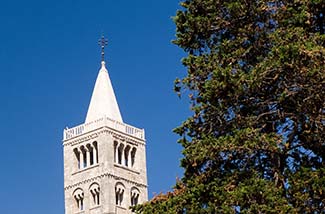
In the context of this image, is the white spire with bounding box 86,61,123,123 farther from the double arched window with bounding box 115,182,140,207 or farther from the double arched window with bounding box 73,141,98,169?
the double arched window with bounding box 115,182,140,207

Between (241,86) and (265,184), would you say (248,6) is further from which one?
(265,184)

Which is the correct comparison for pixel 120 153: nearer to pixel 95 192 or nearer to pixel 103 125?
pixel 103 125

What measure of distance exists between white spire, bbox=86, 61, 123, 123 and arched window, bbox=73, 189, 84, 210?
4.71m

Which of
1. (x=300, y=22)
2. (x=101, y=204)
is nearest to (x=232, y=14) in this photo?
(x=300, y=22)

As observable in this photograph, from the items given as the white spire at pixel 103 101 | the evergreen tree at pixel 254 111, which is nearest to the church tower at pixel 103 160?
the white spire at pixel 103 101

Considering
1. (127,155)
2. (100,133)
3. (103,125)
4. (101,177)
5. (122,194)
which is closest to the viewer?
(101,177)

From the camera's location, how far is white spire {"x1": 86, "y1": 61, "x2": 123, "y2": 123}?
59.6m

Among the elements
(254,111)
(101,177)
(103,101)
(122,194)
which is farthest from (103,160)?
(254,111)

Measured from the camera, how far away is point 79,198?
2384 inches

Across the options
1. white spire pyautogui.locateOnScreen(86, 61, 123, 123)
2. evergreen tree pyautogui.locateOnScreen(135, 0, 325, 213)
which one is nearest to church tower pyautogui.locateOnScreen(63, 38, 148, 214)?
white spire pyautogui.locateOnScreen(86, 61, 123, 123)

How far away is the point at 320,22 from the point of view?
17.3 metres

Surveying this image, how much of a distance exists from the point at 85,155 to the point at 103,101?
13.7 ft

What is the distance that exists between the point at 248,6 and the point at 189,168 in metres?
3.32

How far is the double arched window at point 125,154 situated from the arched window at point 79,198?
10.6ft
